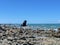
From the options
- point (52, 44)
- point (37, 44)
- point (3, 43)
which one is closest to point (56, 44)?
point (52, 44)

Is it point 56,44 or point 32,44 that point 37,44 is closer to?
point 32,44

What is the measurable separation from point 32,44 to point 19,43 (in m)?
1.07

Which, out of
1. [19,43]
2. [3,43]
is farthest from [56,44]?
[3,43]

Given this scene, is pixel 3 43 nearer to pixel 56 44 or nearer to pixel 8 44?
pixel 8 44

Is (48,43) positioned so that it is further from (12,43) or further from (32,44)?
(12,43)

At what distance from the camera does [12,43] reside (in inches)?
603

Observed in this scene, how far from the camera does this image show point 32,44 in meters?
15.3

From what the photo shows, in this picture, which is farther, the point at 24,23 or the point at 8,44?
the point at 24,23

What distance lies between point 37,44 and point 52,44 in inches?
44.5

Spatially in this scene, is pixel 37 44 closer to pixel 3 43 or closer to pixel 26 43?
pixel 26 43

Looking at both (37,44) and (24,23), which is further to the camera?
(24,23)

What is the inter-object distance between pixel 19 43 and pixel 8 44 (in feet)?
3.62

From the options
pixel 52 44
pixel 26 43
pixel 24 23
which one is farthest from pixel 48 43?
pixel 24 23

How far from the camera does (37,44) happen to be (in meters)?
15.3
